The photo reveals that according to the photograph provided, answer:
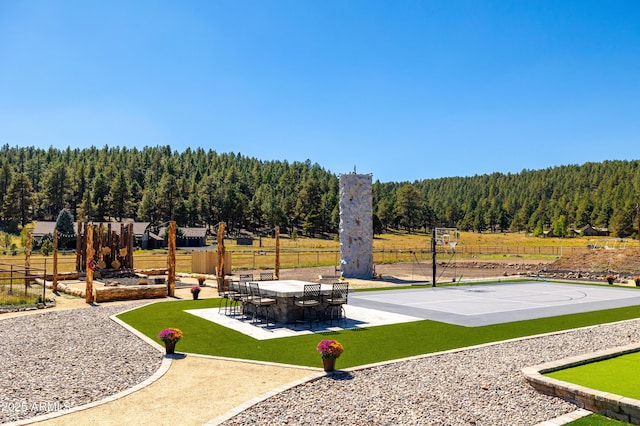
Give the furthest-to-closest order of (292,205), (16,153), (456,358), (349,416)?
(16,153) < (292,205) < (456,358) < (349,416)

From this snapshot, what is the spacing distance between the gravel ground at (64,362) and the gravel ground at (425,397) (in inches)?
128

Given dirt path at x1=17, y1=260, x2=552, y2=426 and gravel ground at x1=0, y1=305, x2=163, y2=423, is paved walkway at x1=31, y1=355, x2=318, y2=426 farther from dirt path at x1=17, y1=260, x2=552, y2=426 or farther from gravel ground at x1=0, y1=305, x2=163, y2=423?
gravel ground at x1=0, y1=305, x2=163, y2=423

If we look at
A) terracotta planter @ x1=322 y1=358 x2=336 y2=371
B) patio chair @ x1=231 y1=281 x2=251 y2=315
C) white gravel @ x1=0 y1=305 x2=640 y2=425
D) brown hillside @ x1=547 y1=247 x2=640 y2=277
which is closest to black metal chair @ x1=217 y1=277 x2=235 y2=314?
patio chair @ x1=231 y1=281 x2=251 y2=315

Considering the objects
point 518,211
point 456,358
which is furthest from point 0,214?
point 518,211

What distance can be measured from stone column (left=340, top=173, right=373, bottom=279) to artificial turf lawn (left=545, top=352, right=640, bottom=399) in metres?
24.0

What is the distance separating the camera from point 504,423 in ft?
24.5

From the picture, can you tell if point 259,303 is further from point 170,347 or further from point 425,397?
point 425,397

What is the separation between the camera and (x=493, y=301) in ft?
72.4

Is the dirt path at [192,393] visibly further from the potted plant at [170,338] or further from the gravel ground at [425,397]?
the gravel ground at [425,397]

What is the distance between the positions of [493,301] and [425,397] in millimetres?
14808

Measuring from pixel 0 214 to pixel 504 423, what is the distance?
4381 inches

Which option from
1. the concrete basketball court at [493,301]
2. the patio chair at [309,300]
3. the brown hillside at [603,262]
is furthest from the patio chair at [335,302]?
the brown hillside at [603,262]

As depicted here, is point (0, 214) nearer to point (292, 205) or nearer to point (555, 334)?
point (292, 205)

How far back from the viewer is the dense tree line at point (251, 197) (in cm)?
10412
